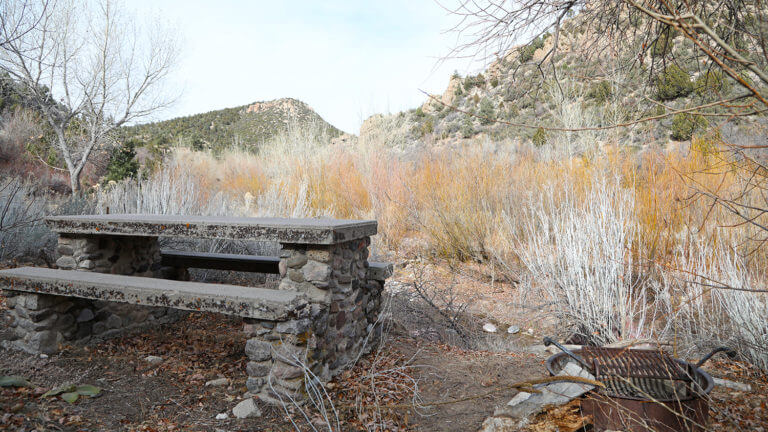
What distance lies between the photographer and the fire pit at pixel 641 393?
2.39m

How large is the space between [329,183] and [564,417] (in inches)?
283

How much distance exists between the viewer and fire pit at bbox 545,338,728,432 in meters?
2.39

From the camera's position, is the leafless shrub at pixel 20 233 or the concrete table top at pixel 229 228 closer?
the concrete table top at pixel 229 228

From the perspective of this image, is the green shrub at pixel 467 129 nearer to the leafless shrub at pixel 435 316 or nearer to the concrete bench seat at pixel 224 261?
the leafless shrub at pixel 435 316

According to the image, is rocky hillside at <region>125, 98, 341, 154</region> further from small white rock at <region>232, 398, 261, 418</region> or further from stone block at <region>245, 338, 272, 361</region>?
small white rock at <region>232, 398, 261, 418</region>

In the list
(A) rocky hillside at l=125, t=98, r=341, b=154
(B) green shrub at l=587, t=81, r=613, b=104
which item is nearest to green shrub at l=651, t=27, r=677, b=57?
(B) green shrub at l=587, t=81, r=613, b=104

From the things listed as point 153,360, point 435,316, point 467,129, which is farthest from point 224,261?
point 467,129

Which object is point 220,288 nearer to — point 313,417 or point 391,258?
point 313,417

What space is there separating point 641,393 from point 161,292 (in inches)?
117

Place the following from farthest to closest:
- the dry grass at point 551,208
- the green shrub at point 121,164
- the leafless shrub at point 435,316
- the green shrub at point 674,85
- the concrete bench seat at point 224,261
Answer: the green shrub at point 121,164 < the leafless shrub at point 435,316 < the concrete bench seat at point 224,261 < the dry grass at point 551,208 < the green shrub at point 674,85

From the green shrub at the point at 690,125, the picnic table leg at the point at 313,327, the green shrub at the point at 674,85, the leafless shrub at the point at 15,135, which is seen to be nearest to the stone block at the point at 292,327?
the picnic table leg at the point at 313,327

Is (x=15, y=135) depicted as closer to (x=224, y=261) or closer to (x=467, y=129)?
(x=224, y=261)

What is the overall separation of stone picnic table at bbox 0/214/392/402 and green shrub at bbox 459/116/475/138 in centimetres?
2165

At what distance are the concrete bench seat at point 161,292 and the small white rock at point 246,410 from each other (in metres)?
0.54
